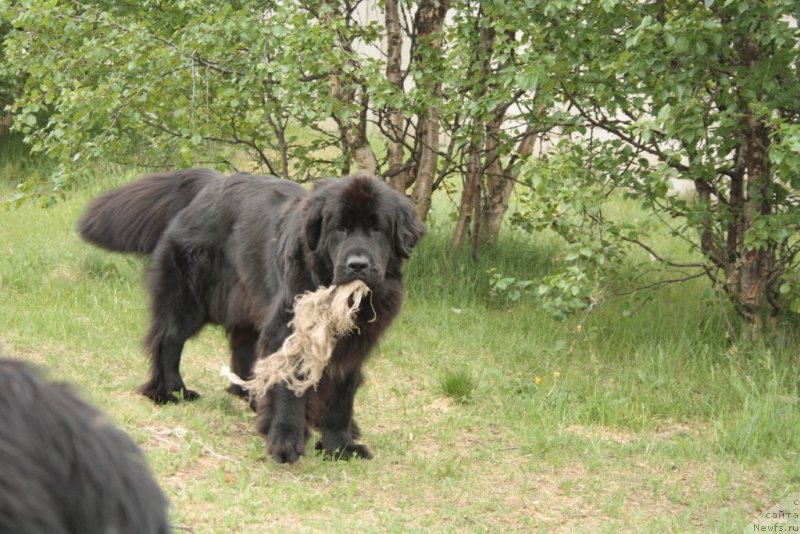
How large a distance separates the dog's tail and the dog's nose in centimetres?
171

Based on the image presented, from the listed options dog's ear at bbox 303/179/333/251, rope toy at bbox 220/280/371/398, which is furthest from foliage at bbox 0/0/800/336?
rope toy at bbox 220/280/371/398

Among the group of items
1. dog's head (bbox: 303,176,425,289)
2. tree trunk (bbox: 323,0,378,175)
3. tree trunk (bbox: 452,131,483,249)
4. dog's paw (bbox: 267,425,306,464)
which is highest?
tree trunk (bbox: 323,0,378,175)

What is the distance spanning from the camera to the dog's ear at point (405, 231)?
558cm

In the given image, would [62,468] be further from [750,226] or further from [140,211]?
[750,226]

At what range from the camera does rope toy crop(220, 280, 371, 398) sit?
17.3 feet

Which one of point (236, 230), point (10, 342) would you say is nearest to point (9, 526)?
point (236, 230)

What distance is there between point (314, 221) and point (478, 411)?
1889 millimetres

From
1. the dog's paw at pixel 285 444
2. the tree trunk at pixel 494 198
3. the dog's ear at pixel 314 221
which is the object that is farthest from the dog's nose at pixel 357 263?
the tree trunk at pixel 494 198

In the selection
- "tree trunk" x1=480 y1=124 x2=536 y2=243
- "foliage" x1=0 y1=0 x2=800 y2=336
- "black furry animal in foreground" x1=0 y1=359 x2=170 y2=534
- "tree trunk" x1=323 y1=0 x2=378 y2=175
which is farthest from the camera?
"tree trunk" x1=480 y1=124 x2=536 y2=243

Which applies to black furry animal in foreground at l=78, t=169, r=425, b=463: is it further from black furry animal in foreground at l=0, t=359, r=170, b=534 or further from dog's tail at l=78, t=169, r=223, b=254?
black furry animal in foreground at l=0, t=359, r=170, b=534

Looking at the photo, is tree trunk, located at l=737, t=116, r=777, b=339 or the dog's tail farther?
tree trunk, located at l=737, t=116, r=777, b=339

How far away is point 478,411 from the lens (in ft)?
21.9

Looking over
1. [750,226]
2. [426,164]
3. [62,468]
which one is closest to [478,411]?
[750,226]

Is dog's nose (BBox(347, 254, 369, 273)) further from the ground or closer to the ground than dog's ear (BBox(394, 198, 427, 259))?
closer to the ground
